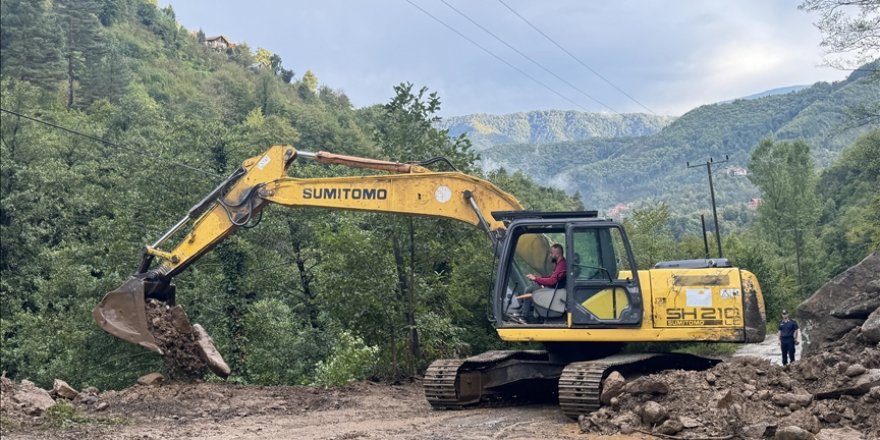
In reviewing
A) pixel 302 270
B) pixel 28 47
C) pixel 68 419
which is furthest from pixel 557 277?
pixel 28 47

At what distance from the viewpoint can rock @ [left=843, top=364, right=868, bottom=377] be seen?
26.7ft

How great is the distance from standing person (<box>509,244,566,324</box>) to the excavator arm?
112 cm

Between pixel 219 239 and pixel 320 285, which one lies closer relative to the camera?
pixel 219 239

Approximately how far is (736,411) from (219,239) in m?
7.48

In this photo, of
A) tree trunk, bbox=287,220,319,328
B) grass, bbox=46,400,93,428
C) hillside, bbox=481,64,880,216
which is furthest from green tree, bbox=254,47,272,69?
grass, bbox=46,400,93,428

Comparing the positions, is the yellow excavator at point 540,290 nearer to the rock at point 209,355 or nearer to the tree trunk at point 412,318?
the rock at point 209,355

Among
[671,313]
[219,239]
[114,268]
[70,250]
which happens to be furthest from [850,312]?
[70,250]

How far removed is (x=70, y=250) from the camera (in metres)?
25.6

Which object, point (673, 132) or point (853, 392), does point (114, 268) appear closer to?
point (853, 392)

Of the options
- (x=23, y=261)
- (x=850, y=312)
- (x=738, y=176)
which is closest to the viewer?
(x=850, y=312)

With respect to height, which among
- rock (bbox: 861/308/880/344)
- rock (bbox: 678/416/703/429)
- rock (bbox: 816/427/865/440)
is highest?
rock (bbox: 861/308/880/344)

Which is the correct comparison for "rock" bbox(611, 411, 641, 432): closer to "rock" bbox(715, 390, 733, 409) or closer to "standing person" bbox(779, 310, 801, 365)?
"rock" bbox(715, 390, 733, 409)

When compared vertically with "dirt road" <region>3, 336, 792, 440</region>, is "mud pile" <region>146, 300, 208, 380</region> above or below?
above

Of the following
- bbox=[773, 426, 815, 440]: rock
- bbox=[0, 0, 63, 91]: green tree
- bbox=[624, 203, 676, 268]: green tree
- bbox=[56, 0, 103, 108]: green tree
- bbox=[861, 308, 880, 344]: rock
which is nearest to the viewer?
bbox=[773, 426, 815, 440]: rock
